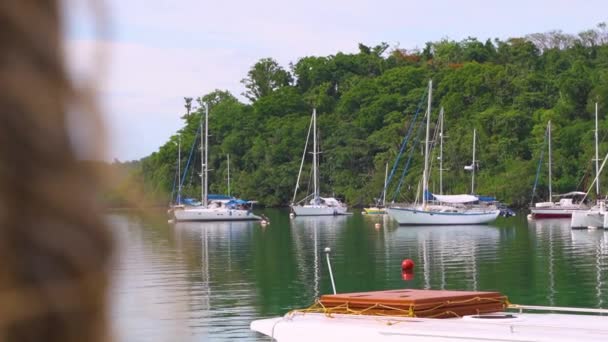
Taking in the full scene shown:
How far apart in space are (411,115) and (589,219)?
47.1 metres

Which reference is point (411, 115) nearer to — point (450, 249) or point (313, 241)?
point (313, 241)

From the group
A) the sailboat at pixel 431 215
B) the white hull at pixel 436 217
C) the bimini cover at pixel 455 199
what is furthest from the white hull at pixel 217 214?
the white hull at pixel 436 217

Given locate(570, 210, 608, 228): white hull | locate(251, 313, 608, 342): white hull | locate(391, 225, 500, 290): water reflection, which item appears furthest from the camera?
locate(570, 210, 608, 228): white hull

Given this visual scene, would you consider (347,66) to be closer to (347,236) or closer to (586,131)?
(586,131)

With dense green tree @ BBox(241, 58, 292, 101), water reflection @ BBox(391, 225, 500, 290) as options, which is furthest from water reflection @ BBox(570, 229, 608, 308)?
dense green tree @ BBox(241, 58, 292, 101)

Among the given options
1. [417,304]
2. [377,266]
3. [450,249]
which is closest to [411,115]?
[450,249]

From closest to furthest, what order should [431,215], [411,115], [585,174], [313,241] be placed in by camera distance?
1. [313,241]
2. [431,215]
3. [585,174]
4. [411,115]

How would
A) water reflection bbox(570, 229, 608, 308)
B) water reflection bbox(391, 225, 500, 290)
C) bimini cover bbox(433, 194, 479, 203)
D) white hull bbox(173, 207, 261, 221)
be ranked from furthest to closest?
white hull bbox(173, 207, 261, 221), bimini cover bbox(433, 194, 479, 203), water reflection bbox(391, 225, 500, 290), water reflection bbox(570, 229, 608, 308)

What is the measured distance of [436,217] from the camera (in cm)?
6388

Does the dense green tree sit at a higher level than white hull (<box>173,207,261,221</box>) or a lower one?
higher

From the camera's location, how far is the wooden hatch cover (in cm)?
1412

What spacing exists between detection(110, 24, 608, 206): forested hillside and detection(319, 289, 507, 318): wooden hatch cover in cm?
6432

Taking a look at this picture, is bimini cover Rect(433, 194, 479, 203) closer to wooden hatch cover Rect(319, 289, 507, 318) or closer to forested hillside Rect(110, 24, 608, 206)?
forested hillside Rect(110, 24, 608, 206)

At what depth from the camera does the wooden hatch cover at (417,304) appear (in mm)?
14117
